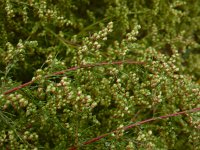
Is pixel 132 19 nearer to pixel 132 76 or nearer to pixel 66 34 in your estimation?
pixel 66 34

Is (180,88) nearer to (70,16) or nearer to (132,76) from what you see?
(132,76)

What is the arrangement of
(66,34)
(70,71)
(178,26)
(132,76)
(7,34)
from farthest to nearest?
(178,26)
(66,34)
(7,34)
(132,76)
(70,71)

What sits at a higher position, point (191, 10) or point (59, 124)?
point (191, 10)

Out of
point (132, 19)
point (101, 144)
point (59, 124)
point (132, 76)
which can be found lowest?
point (101, 144)

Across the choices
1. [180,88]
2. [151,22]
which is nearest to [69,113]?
[180,88]

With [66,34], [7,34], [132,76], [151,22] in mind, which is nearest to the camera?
[132,76]

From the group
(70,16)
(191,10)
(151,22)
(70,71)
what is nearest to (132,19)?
(151,22)

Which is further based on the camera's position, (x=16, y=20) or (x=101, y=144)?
(x=16, y=20)
